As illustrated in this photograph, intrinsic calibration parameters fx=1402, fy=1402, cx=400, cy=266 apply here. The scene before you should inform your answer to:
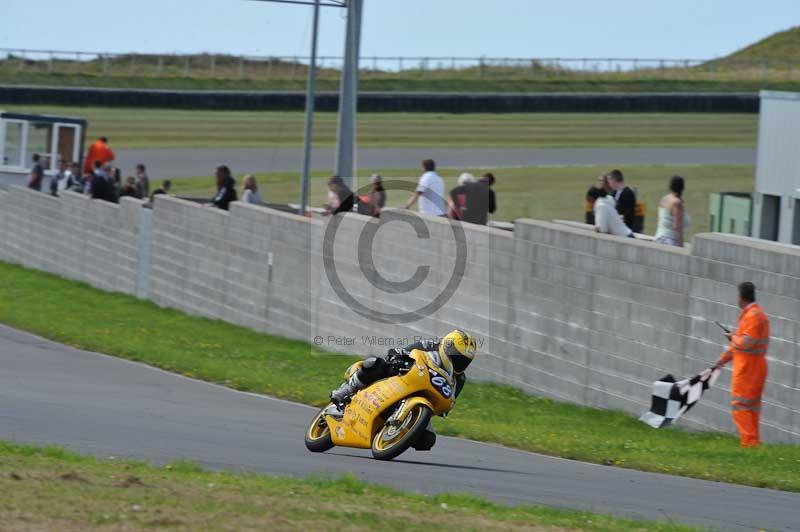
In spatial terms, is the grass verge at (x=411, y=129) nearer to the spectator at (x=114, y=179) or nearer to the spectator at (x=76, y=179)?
the spectator at (x=76, y=179)

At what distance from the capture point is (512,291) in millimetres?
18797

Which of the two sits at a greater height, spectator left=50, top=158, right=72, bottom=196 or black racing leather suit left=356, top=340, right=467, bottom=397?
spectator left=50, top=158, right=72, bottom=196

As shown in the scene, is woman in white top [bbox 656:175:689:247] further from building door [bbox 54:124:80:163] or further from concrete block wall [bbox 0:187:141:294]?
building door [bbox 54:124:80:163]

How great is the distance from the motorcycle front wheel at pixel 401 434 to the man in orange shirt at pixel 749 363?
4.12 metres

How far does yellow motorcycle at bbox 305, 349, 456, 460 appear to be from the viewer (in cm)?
1130

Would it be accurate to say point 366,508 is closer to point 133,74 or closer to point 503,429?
point 503,429

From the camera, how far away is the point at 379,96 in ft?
180

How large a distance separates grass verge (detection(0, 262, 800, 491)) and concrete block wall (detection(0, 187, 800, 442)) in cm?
37

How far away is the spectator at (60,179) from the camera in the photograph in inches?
1427

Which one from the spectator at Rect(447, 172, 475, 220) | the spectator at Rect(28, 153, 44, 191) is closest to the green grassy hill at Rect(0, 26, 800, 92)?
the spectator at Rect(28, 153, 44, 191)

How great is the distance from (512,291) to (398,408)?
7.55 m

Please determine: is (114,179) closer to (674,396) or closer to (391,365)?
(674,396)

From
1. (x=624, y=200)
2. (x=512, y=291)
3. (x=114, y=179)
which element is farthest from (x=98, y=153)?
(x=624, y=200)

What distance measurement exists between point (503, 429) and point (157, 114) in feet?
132
